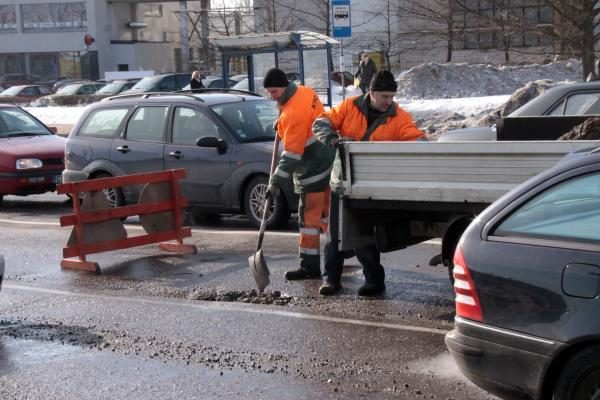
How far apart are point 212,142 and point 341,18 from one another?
28.6 ft

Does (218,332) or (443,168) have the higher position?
(443,168)

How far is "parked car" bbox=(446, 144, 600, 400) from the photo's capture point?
4.26 metres

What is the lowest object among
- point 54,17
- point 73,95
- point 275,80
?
point 73,95

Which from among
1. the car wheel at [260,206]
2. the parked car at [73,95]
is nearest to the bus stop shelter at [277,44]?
the car wheel at [260,206]

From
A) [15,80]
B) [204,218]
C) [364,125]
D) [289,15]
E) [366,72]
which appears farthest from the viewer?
[15,80]

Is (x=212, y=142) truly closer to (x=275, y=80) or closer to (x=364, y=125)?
(x=275, y=80)

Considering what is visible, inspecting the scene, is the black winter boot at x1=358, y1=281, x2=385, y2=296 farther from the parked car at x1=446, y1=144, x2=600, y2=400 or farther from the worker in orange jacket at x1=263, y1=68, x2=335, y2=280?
the parked car at x1=446, y1=144, x2=600, y2=400

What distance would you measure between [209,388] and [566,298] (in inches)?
96.5

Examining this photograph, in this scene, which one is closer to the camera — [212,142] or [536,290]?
[536,290]

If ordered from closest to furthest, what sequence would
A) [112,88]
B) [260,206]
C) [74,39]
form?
[260,206], [112,88], [74,39]

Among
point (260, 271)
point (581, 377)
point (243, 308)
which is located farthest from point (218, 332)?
point (581, 377)

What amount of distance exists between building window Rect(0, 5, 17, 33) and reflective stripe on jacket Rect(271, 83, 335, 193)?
209 ft

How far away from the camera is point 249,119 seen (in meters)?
12.3

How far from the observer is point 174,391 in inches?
231
